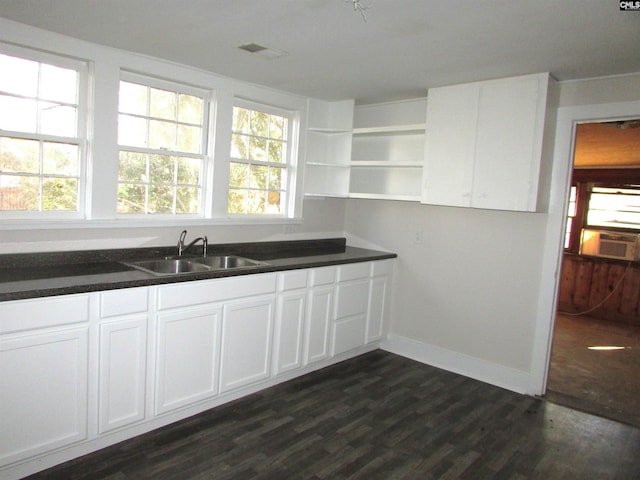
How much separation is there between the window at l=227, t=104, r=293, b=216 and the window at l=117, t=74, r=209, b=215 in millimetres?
322

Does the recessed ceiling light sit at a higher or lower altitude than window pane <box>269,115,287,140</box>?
higher

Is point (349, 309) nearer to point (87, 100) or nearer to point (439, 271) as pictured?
point (439, 271)

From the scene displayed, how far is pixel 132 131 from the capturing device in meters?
3.27

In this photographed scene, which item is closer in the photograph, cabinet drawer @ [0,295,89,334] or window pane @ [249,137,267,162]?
cabinet drawer @ [0,295,89,334]

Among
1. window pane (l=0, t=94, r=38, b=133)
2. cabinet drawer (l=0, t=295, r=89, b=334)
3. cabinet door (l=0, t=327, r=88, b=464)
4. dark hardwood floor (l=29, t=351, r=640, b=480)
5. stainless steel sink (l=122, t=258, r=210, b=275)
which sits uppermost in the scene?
window pane (l=0, t=94, r=38, b=133)

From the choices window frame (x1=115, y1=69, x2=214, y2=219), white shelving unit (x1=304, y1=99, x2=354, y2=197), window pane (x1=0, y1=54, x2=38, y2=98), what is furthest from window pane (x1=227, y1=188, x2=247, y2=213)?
window pane (x1=0, y1=54, x2=38, y2=98)

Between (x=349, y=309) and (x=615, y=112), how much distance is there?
2.43m

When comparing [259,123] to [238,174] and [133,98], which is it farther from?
[133,98]

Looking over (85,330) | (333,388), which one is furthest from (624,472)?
(85,330)

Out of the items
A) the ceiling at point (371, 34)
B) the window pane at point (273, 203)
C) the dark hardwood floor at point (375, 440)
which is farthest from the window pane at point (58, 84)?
the dark hardwood floor at point (375, 440)

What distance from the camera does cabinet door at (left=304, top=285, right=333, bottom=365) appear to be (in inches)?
145
